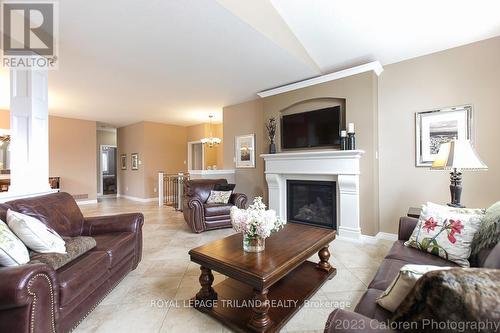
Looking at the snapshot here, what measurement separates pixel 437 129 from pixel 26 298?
4.45m

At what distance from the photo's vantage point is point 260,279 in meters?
1.43

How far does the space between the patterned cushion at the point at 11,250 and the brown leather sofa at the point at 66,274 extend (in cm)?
15

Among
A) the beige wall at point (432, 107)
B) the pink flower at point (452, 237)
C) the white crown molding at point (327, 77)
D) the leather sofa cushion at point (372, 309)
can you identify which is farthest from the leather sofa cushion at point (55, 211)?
the beige wall at point (432, 107)

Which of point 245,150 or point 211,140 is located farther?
point 211,140

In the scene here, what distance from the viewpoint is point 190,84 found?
14.1 feet

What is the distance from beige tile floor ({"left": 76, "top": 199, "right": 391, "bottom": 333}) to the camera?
5.46 feet

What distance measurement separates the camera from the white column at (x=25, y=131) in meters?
2.76

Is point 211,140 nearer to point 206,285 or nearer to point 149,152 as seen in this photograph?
point 149,152

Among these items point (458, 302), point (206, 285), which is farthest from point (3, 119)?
point (458, 302)

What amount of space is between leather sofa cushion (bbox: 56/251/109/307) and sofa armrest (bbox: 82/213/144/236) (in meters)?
0.56

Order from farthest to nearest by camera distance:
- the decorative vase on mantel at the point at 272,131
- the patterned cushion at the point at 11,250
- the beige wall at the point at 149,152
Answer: the beige wall at the point at 149,152
the decorative vase on mantel at the point at 272,131
the patterned cushion at the point at 11,250

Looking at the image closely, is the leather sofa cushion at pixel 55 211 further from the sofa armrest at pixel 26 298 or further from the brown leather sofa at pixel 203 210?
the brown leather sofa at pixel 203 210

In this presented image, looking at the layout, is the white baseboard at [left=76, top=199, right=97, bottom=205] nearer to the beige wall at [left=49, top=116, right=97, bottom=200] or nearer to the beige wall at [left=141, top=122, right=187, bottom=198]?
the beige wall at [left=49, top=116, right=97, bottom=200]

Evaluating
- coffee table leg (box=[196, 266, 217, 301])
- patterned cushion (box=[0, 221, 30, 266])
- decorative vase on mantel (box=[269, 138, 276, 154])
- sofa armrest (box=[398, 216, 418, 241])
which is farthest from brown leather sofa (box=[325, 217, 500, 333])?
decorative vase on mantel (box=[269, 138, 276, 154])
